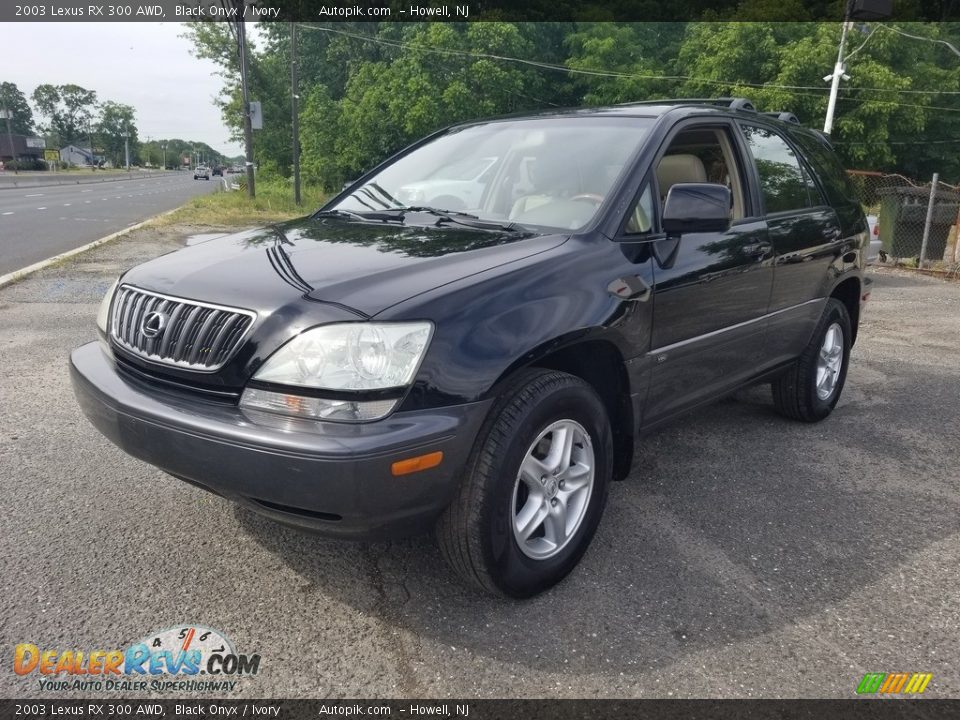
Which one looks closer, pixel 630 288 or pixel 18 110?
pixel 630 288

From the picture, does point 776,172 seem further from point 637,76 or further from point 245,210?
point 637,76

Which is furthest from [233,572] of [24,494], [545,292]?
[545,292]

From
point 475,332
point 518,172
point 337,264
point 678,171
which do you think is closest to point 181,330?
point 337,264

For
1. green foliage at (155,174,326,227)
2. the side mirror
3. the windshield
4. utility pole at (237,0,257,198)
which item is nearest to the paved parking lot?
the side mirror

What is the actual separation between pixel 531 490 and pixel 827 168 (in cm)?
330

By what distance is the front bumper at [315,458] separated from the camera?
2.11 metres

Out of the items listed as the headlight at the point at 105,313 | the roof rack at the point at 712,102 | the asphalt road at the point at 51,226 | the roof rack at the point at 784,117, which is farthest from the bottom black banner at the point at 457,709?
the asphalt road at the point at 51,226

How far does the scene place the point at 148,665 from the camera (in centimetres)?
229

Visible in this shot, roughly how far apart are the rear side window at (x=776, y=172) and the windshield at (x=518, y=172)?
0.89 metres

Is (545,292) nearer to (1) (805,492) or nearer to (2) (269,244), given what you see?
(2) (269,244)

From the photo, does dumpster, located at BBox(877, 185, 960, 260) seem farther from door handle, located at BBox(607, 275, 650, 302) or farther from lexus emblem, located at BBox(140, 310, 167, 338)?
lexus emblem, located at BBox(140, 310, 167, 338)

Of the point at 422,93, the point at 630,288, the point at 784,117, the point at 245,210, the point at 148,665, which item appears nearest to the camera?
the point at 148,665

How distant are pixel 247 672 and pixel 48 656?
63 cm

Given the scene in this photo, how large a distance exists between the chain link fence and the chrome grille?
1211 cm
